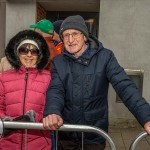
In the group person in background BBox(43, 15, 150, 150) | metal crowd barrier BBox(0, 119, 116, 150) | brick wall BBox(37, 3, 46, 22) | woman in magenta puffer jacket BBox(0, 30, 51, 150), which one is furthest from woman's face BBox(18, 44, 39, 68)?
brick wall BBox(37, 3, 46, 22)

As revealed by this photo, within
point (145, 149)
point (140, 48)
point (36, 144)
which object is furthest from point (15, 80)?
point (140, 48)

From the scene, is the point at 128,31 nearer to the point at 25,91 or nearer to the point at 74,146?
the point at 74,146

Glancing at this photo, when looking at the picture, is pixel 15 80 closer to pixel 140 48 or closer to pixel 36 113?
pixel 36 113

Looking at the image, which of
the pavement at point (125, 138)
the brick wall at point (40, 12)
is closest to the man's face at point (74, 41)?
the pavement at point (125, 138)

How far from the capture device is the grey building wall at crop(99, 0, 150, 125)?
6387 millimetres

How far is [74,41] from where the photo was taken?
2.65 meters

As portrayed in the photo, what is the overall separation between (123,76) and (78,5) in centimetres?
471

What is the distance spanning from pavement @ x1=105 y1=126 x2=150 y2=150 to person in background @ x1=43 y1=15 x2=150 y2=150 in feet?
9.22

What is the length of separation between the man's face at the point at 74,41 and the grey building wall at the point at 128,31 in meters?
3.86

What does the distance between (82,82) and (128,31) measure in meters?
4.12

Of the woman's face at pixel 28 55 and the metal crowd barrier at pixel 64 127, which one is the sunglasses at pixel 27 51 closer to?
the woman's face at pixel 28 55

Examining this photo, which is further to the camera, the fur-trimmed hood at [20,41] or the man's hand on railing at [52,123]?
the fur-trimmed hood at [20,41]

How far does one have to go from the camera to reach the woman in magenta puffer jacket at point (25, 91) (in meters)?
2.55

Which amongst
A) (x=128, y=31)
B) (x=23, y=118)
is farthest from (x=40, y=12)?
(x=23, y=118)
